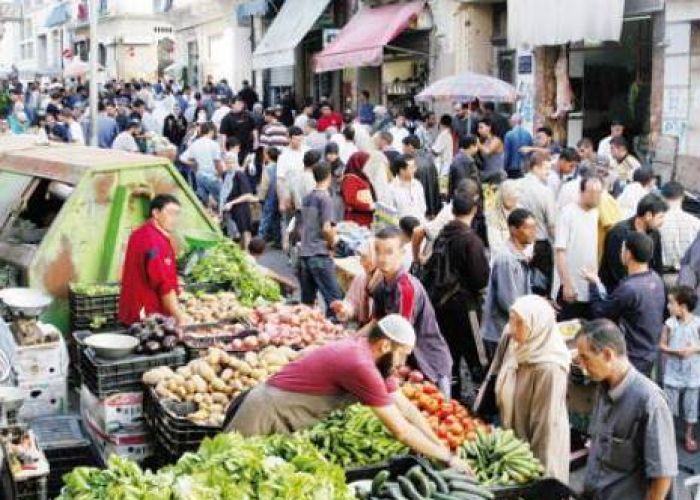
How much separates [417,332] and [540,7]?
11.1 meters

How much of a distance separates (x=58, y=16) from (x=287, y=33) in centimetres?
3582

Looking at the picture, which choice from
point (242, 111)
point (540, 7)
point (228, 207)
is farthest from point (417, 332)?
point (242, 111)

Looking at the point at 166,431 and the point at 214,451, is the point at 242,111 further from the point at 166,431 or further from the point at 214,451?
the point at 214,451

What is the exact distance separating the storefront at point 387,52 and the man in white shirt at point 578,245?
1258 centimetres

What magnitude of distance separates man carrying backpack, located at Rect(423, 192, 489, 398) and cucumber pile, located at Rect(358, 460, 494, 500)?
10.1 feet

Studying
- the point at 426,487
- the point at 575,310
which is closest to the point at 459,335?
the point at 575,310

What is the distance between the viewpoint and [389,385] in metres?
5.81

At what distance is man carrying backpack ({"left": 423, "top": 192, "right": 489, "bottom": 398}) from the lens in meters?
8.30

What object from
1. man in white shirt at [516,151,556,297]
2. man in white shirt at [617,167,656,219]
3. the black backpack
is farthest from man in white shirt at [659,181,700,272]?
the black backpack

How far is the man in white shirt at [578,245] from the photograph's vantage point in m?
9.02

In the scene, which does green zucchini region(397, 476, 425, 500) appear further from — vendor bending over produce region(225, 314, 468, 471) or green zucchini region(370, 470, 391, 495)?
vendor bending over produce region(225, 314, 468, 471)

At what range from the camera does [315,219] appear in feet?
33.7

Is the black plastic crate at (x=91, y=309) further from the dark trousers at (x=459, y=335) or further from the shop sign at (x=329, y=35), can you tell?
the shop sign at (x=329, y=35)

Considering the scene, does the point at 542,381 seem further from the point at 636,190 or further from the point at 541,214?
the point at 636,190
